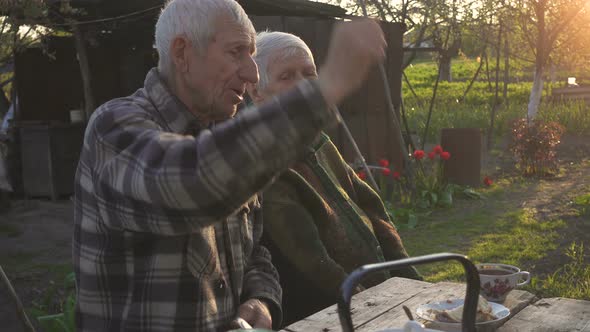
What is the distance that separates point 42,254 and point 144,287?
542cm

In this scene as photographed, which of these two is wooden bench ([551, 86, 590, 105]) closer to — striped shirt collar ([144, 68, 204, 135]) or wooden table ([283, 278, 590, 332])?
wooden table ([283, 278, 590, 332])

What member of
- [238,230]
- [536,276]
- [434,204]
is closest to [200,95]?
[238,230]

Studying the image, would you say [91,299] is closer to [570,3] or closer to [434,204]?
[434,204]

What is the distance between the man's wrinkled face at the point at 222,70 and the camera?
1.77 m

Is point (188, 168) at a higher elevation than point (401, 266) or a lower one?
higher

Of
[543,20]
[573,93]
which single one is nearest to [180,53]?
[543,20]

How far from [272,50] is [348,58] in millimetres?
1502

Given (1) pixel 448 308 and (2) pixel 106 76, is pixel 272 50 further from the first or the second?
(2) pixel 106 76

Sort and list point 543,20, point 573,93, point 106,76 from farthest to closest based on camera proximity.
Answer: point 573,93 → point 543,20 → point 106,76

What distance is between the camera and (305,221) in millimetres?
2721

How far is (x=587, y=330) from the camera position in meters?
1.89

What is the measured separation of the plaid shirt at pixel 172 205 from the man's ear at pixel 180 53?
72 mm

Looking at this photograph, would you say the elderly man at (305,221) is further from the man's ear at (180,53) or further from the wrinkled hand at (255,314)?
the man's ear at (180,53)

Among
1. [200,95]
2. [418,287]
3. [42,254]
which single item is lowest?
[42,254]
